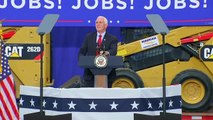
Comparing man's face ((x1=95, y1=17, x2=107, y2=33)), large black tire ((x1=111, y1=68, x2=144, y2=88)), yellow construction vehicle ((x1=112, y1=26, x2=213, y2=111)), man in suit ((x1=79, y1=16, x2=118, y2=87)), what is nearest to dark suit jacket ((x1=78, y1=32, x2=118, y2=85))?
man in suit ((x1=79, y1=16, x2=118, y2=87))

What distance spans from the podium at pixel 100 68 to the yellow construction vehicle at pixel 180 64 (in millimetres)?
1634

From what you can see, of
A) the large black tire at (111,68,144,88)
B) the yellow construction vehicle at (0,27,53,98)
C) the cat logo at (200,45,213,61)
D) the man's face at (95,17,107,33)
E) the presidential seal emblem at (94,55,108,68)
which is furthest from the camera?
the yellow construction vehicle at (0,27,53,98)

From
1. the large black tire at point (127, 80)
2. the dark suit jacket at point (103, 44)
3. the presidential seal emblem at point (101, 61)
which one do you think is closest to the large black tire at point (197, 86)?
the large black tire at point (127, 80)

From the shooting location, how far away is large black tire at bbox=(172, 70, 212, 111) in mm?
7816

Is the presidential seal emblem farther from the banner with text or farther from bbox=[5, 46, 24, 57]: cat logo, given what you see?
bbox=[5, 46, 24, 57]: cat logo

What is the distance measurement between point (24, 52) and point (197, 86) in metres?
2.73

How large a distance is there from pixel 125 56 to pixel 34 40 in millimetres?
1461

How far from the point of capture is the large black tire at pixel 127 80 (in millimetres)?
7934

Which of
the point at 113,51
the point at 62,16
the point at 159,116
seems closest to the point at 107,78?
the point at 113,51

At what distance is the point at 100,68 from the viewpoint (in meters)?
6.07

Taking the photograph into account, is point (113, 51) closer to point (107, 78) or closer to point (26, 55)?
point (107, 78)

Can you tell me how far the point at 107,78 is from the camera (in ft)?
20.6

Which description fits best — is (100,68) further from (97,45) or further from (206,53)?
(206,53)

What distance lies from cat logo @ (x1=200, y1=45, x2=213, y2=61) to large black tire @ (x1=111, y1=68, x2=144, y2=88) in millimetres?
1016
